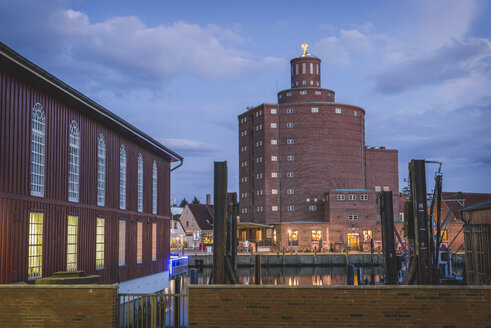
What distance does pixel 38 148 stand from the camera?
21734 mm

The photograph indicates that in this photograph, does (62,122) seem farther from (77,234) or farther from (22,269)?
(22,269)

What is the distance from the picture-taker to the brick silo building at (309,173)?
87000mm

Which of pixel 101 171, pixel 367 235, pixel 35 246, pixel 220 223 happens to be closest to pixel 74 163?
pixel 101 171

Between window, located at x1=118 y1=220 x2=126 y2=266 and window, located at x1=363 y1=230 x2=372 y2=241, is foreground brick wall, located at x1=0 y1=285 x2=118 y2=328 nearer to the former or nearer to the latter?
window, located at x1=118 y1=220 x2=126 y2=266

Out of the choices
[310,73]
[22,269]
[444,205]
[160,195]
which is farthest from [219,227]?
[310,73]

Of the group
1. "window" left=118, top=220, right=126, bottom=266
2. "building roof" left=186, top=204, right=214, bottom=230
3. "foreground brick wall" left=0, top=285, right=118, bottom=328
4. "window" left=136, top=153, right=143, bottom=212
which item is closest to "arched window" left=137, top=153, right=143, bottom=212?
"window" left=136, top=153, right=143, bottom=212

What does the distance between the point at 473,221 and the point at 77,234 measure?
54.0 ft

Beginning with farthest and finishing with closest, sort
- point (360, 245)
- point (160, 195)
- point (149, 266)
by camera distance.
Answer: point (360, 245)
point (160, 195)
point (149, 266)

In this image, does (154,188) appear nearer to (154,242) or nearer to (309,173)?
(154,242)

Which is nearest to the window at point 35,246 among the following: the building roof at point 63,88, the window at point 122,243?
the building roof at point 63,88

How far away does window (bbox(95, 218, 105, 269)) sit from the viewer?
26.7 meters

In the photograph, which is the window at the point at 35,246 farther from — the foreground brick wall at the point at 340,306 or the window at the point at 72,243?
the foreground brick wall at the point at 340,306

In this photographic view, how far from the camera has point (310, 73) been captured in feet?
324

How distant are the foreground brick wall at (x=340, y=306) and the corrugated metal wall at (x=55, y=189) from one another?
8404 millimetres
